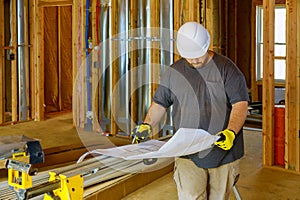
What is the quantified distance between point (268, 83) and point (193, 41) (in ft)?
7.98

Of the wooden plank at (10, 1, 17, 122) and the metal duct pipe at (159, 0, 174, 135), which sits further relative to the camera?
the wooden plank at (10, 1, 17, 122)

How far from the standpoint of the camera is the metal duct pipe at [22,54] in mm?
6969

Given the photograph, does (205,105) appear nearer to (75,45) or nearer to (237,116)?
(237,116)

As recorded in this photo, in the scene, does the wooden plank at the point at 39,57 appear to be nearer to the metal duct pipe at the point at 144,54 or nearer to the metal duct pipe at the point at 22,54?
the metal duct pipe at the point at 22,54

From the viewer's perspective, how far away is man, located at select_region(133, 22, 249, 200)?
222cm

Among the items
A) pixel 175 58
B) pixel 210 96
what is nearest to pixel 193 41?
pixel 210 96

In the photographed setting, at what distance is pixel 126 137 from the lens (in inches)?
229

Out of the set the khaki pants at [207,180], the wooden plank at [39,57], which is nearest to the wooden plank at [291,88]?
the khaki pants at [207,180]

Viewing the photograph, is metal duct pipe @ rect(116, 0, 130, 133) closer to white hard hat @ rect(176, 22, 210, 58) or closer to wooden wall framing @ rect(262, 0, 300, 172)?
wooden wall framing @ rect(262, 0, 300, 172)

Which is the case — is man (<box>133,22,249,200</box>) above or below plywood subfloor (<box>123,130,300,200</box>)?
above

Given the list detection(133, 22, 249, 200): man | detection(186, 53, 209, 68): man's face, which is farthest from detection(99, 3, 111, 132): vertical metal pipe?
detection(186, 53, 209, 68): man's face

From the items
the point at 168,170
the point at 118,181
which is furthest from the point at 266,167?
the point at 118,181

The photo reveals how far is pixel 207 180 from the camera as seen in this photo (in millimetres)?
2391

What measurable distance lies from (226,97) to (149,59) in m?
3.41
